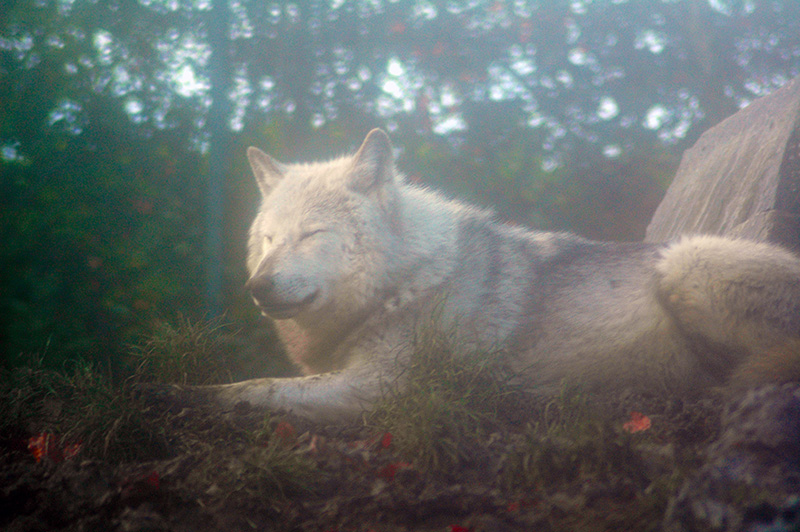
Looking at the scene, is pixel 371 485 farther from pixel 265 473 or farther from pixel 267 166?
pixel 267 166

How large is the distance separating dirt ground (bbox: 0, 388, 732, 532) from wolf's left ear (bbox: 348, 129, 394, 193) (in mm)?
Result: 1666

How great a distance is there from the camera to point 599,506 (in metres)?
1.87

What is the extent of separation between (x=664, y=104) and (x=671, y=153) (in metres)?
0.59

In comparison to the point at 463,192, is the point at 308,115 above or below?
above

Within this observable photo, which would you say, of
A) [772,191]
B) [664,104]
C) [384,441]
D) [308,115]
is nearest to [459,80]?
[308,115]

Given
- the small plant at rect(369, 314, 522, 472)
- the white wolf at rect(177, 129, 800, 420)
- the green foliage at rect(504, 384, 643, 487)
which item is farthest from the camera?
the white wolf at rect(177, 129, 800, 420)

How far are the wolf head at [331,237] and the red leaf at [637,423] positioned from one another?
5.20 feet

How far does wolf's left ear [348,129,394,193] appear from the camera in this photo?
11.4 ft

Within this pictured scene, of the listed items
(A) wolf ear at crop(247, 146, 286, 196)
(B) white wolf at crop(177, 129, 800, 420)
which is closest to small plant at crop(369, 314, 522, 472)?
(B) white wolf at crop(177, 129, 800, 420)

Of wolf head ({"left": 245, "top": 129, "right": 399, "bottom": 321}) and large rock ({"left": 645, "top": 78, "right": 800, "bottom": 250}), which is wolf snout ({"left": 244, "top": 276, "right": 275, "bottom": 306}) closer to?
wolf head ({"left": 245, "top": 129, "right": 399, "bottom": 321})

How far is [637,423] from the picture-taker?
8.41 feet

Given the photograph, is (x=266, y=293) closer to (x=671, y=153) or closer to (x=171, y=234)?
(x=171, y=234)

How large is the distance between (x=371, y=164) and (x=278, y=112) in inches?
73.9

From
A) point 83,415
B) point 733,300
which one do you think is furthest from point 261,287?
point 733,300
